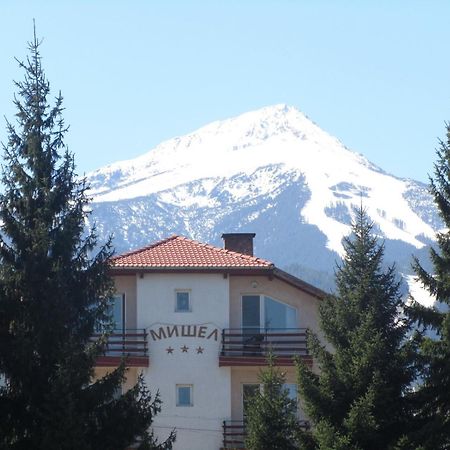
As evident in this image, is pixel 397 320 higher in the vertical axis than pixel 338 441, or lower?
higher

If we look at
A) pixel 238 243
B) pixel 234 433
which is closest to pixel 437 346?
pixel 234 433

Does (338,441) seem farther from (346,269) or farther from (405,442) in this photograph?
(346,269)

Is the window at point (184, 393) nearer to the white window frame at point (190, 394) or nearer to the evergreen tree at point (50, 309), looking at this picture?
the white window frame at point (190, 394)

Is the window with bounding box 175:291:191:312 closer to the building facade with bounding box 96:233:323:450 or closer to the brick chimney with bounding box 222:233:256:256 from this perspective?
the building facade with bounding box 96:233:323:450

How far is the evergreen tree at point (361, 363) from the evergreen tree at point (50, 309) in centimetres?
795

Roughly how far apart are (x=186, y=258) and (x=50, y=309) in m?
17.6

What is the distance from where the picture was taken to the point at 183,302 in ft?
158

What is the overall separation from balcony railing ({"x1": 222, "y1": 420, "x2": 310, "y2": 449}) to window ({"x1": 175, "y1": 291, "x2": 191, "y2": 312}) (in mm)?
3707

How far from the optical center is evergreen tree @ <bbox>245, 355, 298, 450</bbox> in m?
40.2

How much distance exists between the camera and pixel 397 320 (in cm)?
3991

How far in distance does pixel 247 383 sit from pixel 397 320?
895 centimetres

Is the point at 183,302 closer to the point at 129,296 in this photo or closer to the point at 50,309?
the point at 129,296

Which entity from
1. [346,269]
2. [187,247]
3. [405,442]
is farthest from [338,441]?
Result: [187,247]

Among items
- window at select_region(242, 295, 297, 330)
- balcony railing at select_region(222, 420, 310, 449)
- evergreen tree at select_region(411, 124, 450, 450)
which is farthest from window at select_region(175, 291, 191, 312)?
evergreen tree at select_region(411, 124, 450, 450)
